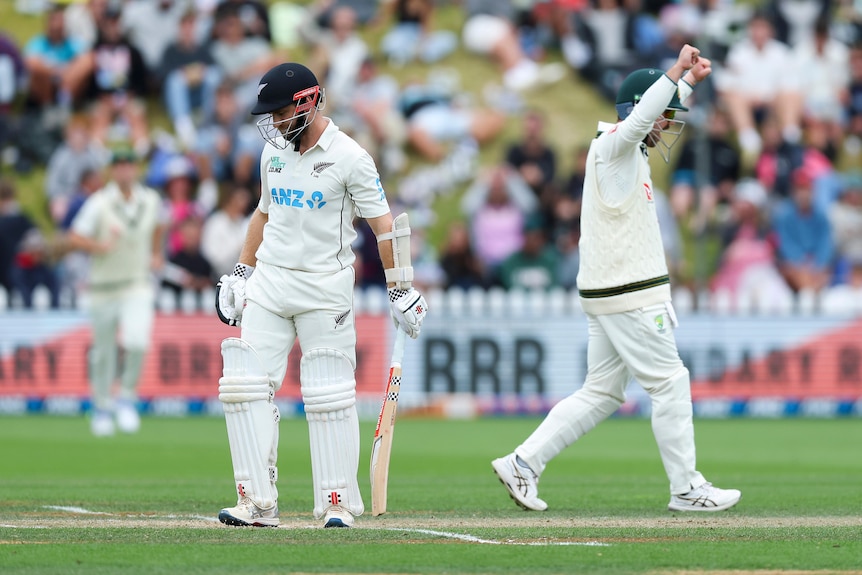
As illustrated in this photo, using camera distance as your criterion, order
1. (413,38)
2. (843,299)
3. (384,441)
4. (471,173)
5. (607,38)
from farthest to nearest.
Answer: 1. (413,38)
2. (607,38)
3. (471,173)
4. (843,299)
5. (384,441)

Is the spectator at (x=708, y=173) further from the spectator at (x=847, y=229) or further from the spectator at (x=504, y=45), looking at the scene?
the spectator at (x=504, y=45)

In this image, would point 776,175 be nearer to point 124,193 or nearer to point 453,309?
point 453,309

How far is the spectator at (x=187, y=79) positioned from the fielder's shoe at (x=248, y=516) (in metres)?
14.9

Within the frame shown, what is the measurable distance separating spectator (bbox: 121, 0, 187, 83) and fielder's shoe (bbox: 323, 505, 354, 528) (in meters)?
15.9

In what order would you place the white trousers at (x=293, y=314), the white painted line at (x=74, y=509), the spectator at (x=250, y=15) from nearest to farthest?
the white trousers at (x=293, y=314), the white painted line at (x=74, y=509), the spectator at (x=250, y=15)

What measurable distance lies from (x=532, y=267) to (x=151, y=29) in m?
6.94

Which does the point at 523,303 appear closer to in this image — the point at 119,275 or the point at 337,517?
the point at 119,275

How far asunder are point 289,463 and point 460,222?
30.1 feet

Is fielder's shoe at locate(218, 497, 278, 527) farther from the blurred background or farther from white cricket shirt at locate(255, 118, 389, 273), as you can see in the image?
the blurred background

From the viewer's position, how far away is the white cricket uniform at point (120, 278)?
16031 millimetres

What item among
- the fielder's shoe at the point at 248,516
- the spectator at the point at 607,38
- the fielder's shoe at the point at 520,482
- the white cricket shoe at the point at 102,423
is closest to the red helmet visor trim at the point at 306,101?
the fielder's shoe at the point at 248,516

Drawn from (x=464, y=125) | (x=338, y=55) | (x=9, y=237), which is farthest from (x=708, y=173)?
(x=9, y=237)

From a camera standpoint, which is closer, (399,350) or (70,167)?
(399,350)

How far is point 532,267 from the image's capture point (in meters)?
20.0
